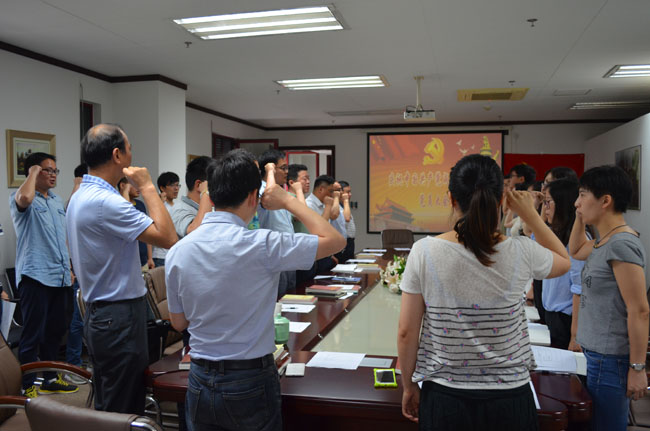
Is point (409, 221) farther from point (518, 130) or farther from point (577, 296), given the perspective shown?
point (577, 296)

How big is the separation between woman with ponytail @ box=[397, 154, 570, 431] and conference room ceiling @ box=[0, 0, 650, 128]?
110 inches

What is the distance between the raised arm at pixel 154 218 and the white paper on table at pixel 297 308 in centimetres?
120

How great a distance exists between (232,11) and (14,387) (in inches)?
116

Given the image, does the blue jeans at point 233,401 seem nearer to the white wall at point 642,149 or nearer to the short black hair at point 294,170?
the short black hair at point 294,170

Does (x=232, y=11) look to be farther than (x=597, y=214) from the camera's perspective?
Yes

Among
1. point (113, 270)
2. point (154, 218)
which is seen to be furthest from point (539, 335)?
point (113, 270)

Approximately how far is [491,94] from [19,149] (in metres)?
5.83

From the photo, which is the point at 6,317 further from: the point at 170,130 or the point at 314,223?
the point at 170,130

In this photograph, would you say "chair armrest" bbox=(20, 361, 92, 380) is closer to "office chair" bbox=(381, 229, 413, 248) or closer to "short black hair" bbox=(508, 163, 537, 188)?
"short black hair" bbox=(508, 163, 537, 188)

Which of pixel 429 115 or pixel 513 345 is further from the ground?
pixel 429 115

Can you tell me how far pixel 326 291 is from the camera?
3.54 m

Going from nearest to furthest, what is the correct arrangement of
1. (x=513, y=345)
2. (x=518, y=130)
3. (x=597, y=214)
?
(x=513, y=345) → (x=597, y=214) → (x=518, y=130)

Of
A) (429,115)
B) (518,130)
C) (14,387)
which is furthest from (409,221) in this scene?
(14,387)

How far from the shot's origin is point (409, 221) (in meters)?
10.6
